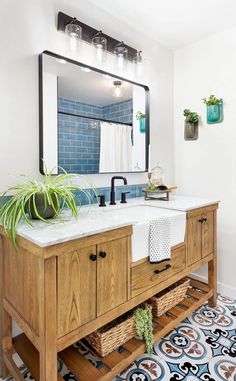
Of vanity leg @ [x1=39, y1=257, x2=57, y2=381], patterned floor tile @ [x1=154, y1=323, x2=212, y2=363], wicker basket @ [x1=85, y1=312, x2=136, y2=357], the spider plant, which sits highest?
the spider plant

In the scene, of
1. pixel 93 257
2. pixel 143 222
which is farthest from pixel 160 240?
pixel 93 257

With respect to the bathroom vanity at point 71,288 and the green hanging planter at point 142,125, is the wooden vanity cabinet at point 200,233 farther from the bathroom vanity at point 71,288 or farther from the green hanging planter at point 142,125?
the green hanging planter at point 142,125

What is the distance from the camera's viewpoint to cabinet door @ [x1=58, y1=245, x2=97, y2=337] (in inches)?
41.1

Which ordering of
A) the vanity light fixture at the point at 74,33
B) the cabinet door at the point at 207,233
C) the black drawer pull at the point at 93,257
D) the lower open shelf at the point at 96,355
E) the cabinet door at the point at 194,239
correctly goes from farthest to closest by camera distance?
the cabinet door at the point at 207,233, the cabinet door at the point at 194,239, the vanity light fixture at the point at 74,33, the lower open shelf at the point at 96,355, the black drawer pull at the point at 93,257

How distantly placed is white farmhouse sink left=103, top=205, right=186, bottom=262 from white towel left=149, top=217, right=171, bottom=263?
1.2 inches

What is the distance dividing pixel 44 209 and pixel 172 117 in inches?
73.2

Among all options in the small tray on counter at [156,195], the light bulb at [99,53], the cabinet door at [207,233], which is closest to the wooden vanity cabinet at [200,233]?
the cabinet door at [207,233]

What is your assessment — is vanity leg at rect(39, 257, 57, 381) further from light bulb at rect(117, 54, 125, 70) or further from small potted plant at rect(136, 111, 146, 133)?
light bulb at rect(117, 54, 125, 70)

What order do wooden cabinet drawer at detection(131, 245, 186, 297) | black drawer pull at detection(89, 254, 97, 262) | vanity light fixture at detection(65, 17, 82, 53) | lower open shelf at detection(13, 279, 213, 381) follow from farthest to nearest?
vanity light fixture at detection(65, 17, 82, 53) < wooden cabinet drawer at detection(131, 245, 186, 297) < lower open shelf at detection(13, 279, 213, 381) < black drawer pull at detection(89, 254, 97, 262)

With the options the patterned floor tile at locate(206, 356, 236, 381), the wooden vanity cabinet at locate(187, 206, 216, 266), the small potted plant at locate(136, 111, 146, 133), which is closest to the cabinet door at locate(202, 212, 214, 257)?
the wooden vanity cabinet at locate(187, 206, 216, 266)

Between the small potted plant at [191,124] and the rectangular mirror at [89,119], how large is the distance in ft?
1.50

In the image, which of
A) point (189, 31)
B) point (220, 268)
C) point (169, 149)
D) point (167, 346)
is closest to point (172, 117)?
point (169, 149)

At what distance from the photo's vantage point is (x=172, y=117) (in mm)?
2594

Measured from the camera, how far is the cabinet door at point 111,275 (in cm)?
118
